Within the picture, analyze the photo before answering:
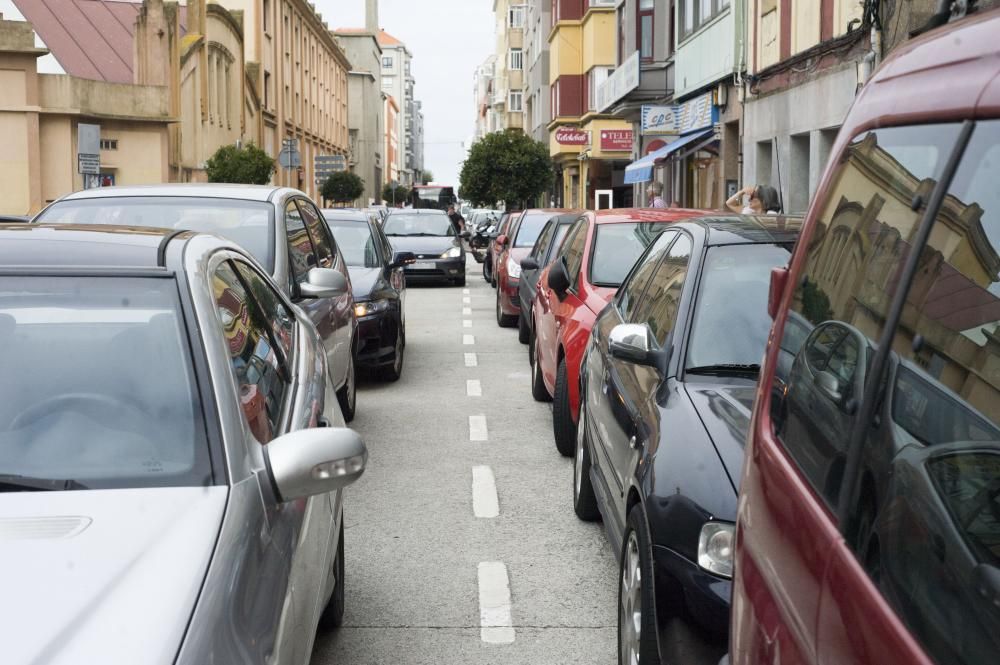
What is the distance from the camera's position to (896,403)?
6.04ft

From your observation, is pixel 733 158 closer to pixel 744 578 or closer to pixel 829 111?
pixel 829 111

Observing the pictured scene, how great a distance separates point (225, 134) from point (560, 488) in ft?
132

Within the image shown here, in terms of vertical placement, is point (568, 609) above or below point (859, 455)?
below

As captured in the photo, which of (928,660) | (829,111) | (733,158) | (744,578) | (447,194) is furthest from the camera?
(447,194)

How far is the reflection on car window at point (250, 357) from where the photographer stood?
10.8 ft

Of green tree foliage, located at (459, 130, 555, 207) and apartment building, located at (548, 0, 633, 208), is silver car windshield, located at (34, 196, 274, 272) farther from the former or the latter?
green tree foliage, located at (459, 130, 555, 207)

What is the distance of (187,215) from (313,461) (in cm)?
511

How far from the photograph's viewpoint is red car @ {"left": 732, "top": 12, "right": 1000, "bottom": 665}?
156 cm

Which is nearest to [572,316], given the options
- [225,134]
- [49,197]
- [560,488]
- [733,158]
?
[560,488]

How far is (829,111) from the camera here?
1741cm

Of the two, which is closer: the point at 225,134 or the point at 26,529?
the point at 26,529

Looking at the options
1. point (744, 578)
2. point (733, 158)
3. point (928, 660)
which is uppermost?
point (733, 158)

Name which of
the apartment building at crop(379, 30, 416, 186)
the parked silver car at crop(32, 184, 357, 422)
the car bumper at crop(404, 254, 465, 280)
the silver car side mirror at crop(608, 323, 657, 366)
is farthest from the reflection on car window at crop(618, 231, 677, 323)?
the apartment building at crop(379, 30, 416, 186)

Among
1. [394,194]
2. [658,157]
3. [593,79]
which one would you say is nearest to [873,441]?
[658,157]
